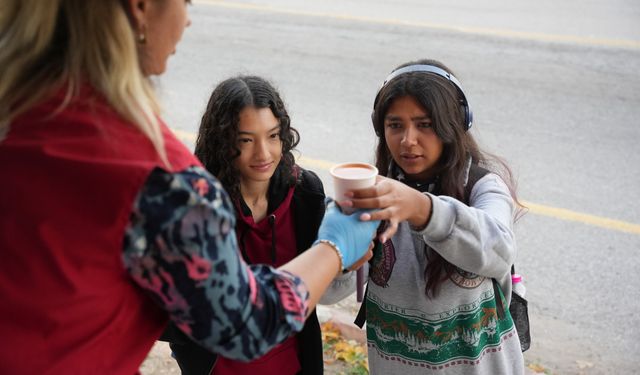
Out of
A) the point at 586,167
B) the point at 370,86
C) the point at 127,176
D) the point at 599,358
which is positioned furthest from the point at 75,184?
the point at 370,86

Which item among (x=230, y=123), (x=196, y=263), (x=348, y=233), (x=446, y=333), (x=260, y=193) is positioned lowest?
(x=446, y=333)

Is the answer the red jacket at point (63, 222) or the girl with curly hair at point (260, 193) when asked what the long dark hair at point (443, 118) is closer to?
the girl with curly hair at point (260, 193)

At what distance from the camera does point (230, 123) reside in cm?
256

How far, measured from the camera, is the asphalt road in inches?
169

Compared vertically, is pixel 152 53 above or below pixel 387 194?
above

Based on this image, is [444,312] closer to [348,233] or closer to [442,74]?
[348,233]

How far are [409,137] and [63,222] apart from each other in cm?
128

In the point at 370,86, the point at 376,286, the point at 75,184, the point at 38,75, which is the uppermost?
the point at 38,75

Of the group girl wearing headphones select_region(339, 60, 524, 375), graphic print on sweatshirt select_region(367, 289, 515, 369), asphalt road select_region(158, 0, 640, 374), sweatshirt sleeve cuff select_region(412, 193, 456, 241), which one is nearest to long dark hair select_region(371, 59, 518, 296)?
girl wearing headphones select_region(339, 60, 524, 375)

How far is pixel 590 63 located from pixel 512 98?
1.80 meters

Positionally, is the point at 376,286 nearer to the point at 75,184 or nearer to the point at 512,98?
the point at 75,184

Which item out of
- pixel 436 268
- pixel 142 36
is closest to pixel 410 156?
pixel 436 268

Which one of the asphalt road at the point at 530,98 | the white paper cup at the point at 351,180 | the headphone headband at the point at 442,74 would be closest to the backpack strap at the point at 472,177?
the headphone headband at the point at 442,74

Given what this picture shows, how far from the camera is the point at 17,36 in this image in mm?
1429
